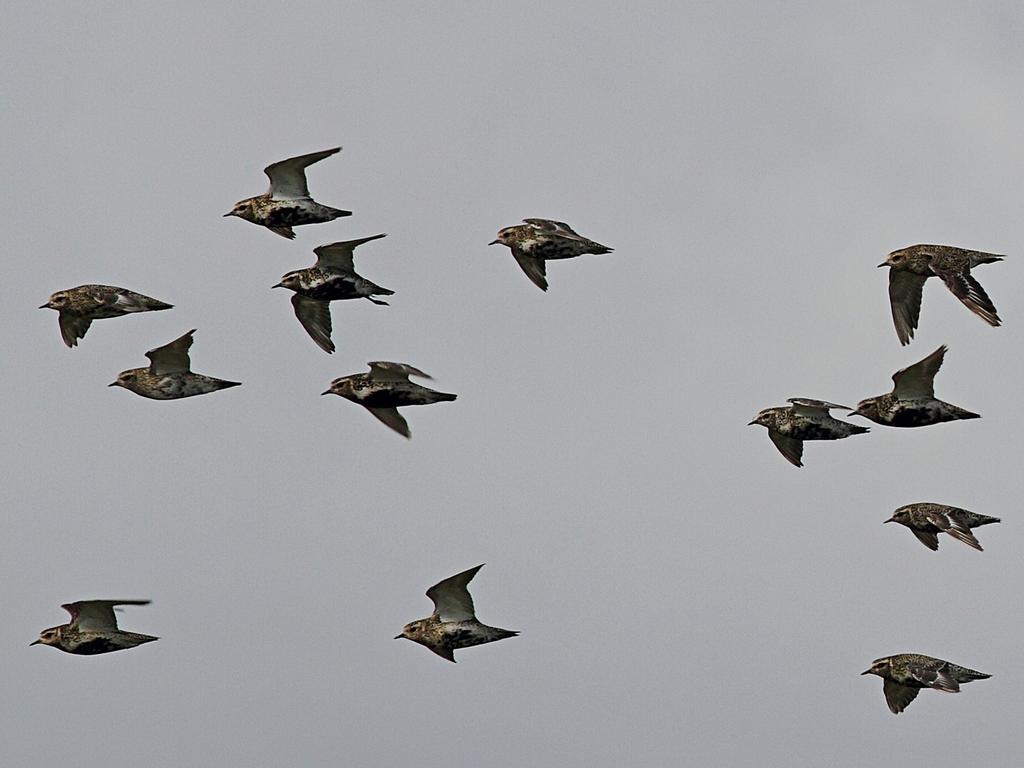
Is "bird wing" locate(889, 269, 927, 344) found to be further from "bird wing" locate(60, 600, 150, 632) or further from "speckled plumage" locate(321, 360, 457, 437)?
"bird wing" locate(60, 600, 150, 632)

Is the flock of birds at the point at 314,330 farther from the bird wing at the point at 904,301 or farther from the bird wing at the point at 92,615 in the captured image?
the bird wing at the point at 904,301

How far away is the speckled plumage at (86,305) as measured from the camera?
43.9 m

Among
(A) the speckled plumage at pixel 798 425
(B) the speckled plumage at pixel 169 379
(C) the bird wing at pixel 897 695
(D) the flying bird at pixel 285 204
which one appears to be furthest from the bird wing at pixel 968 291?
(B) the speckled plumage at pixel 169 379

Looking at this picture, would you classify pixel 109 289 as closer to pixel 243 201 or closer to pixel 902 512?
pixel 243 201

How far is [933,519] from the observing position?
1756 inches

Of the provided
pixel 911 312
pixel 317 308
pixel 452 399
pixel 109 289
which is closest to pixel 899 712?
pixel 911 312

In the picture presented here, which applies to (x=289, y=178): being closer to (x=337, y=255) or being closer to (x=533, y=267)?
(x=337, y=255)

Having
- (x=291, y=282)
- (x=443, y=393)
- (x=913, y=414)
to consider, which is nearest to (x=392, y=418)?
(x=443, y=393)

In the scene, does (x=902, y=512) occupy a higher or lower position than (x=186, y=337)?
lower

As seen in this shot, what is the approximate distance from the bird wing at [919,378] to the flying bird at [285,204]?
36.1ft

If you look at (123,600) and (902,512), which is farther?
(902,512)

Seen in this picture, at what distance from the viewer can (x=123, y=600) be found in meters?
40.4

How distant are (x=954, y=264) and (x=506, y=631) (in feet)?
34.4

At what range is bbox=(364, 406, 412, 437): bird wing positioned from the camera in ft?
146
